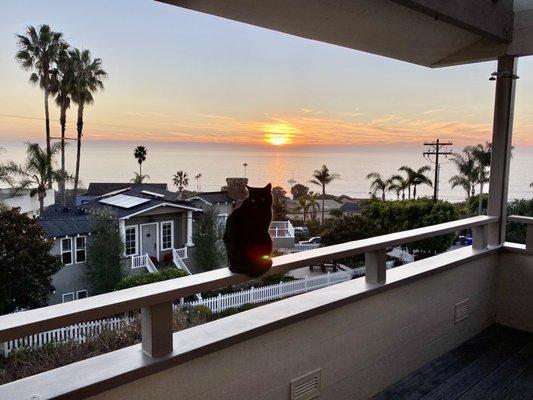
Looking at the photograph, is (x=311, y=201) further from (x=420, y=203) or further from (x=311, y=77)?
(x=311, y=77)

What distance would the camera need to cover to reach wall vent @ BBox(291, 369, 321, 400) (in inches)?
64.1

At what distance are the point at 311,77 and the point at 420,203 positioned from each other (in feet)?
7.86

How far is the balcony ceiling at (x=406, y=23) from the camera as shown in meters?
1.73

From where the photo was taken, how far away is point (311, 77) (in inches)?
226

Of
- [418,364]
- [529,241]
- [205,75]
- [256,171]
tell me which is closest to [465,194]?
[529,241]

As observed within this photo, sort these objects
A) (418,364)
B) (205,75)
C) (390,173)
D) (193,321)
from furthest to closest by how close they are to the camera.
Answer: (205,75)
(390,173)
(418,364)
(193,321)

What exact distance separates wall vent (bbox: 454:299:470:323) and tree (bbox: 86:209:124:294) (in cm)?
257

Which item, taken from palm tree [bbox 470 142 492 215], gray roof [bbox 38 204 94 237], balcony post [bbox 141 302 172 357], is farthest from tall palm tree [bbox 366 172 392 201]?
balcony post [bbox 141 302 172 357]

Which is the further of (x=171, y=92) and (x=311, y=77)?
(x=311, y=77)

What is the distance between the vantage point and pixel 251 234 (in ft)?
4.41

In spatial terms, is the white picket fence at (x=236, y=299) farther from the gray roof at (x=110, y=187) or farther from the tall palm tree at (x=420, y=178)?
the tall palm tree at (x=420, y=178)

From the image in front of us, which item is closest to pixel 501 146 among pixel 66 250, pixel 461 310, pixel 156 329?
pixel 461 310

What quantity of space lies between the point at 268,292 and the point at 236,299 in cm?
26

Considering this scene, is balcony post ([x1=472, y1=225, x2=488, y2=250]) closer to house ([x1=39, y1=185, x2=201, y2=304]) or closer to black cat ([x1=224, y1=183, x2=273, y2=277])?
black cat ([x1=224, y1=183, x2=273, y2=277])
